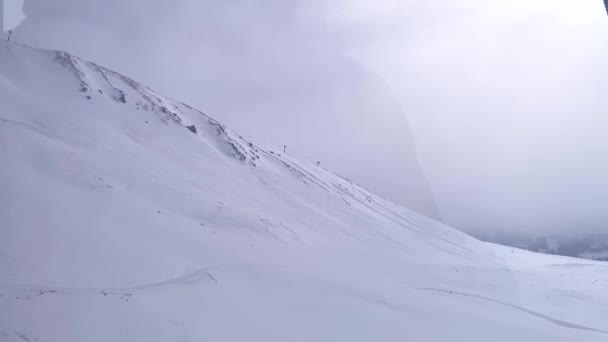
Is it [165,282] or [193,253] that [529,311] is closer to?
[193,253]

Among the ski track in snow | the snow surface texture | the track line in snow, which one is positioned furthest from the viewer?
the ski track in snow

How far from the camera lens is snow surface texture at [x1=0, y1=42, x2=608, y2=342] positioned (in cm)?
1079

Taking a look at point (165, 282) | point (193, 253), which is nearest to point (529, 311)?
point (193, 253)

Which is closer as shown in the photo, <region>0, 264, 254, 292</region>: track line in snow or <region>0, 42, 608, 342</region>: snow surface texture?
<region>0, 264, 254, 292</region>: track line in snow

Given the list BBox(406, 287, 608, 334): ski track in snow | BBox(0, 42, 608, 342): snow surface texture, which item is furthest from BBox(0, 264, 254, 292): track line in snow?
BBox(406, 287, 608, 334): ski track in snow

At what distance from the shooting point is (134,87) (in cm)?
3825

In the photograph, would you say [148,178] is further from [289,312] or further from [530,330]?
[530,330]

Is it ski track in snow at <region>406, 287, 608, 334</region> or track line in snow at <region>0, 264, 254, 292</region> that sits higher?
ski track in snow at <region>406, 287, 608, 334</region>

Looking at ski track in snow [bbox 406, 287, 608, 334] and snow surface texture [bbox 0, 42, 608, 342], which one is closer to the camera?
snow surface texture [bbox 0, 42, 608, 342]

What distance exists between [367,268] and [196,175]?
11616 millimetres

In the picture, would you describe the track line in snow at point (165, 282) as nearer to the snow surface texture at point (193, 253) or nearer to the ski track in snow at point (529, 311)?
the snow surface texture at point (193, 253)

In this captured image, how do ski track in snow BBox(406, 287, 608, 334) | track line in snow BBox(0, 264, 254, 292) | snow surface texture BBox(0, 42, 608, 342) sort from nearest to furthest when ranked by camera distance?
track line in snow BBox(0, 264, 254, 292), snow surface texture BBox(0, 42, 608, 342), ski track in snow BBox(406, 287, 608, 334)

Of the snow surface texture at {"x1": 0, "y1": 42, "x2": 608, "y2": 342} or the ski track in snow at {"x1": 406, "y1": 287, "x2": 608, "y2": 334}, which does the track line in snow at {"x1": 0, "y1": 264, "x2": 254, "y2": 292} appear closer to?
the snow surface texture at {"x1": 0, "y1": 42, "x2": 608, "y2": 342}

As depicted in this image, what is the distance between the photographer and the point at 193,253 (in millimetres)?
16016
